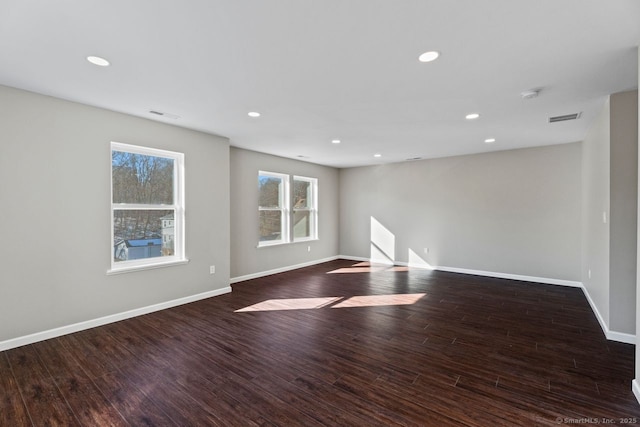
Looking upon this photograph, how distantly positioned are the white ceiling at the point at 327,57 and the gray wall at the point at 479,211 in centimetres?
172

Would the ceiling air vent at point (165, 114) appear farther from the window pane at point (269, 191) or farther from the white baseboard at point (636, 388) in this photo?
the white baseboard at point (636, 388)

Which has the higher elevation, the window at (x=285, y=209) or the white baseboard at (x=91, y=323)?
the window at (x=285, y=209)

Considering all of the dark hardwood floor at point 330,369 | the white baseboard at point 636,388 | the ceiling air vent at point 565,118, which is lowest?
the dark hardwood floor at point 330,369

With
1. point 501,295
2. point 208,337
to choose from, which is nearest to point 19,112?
point 208,337

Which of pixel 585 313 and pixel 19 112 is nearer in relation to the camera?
pixel 19 112

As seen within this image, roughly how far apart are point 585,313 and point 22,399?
5.77 meters

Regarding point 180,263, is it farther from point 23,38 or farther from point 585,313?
point 585,313

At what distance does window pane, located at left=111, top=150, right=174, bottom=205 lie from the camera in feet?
12.2

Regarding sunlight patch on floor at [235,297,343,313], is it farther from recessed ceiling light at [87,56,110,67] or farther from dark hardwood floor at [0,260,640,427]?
recessed ceiling light at [87,56,110,67]

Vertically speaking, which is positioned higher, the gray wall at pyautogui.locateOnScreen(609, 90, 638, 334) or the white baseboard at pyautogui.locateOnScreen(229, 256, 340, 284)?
Result: the gray wall at pyautogui.locateOnScreen(609, 90, 638, 334)

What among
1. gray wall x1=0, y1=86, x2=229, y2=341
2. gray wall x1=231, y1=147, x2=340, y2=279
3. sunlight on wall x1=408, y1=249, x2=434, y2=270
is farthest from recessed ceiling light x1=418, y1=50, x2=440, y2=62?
sunlight on wall x1=408, y1=249, x2=434, y2=270

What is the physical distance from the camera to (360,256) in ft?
26.3

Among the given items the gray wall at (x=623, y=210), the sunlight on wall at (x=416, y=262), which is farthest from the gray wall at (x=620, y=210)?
the sunlight on wall at (x=416, y=262)

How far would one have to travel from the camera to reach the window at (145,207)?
3.72 meters
